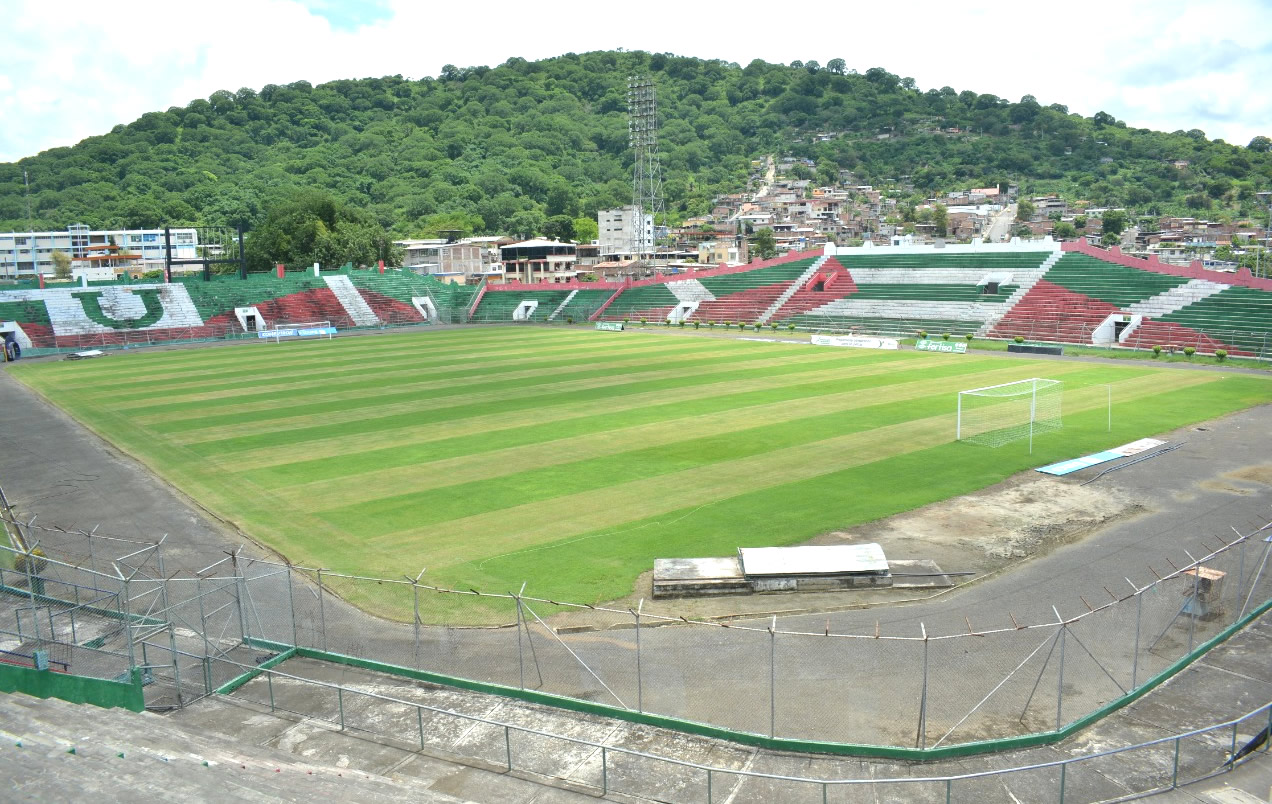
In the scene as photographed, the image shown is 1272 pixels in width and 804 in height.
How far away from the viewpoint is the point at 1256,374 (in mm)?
41125

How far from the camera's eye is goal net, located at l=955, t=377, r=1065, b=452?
27.7 meters

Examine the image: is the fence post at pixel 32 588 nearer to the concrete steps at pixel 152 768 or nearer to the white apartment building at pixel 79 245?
the concrete steps at pixel 152 768

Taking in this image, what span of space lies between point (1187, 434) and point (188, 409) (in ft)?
119

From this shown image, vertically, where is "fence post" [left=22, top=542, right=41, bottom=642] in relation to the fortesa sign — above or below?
below

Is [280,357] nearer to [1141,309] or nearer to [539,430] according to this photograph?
[539,430]

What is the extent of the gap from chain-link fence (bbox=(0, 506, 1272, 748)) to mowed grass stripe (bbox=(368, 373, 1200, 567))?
8.92 feet

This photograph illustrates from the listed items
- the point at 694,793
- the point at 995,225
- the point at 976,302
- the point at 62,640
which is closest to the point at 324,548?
the point at 62,640

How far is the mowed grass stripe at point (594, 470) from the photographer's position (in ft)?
67.7

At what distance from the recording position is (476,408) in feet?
111

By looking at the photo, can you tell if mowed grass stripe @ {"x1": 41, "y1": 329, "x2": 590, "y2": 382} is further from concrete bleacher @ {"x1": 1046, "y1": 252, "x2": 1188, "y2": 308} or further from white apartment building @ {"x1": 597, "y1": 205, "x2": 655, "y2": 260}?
white apartment building @ {"x1": 597, "y1": 205, "x2": 655, "y2": 260}

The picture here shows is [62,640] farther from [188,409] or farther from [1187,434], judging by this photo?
[1187,434]

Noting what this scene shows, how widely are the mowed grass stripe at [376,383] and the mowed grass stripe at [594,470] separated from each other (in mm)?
14908

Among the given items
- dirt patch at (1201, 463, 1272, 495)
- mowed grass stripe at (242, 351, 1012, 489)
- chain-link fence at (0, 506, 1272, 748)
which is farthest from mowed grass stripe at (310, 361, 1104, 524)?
dirt patch at (1201, 463, 1272, 495)

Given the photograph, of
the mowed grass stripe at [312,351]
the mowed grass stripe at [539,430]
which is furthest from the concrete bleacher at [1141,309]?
the mowed grass stripe at [312,351]
